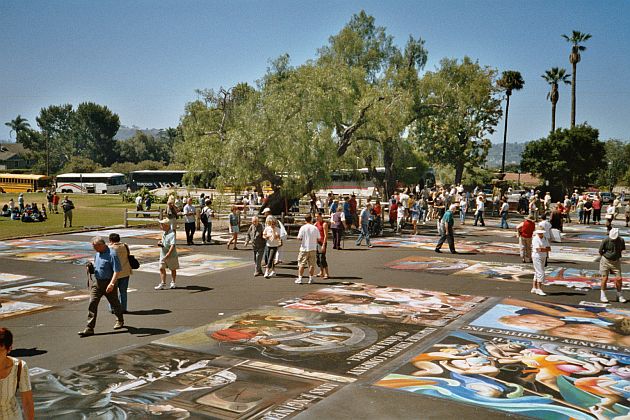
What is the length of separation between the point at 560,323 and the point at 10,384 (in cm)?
939

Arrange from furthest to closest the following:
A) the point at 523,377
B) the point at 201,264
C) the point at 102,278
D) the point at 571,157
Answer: the point at 571,157 → the point at 201,264 → the point at 102,278 → the point at 523,377

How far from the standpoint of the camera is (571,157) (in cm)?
5612

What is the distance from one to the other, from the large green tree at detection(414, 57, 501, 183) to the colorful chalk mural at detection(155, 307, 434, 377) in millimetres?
28638

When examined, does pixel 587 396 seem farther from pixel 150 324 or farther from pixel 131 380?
pixel 150 324

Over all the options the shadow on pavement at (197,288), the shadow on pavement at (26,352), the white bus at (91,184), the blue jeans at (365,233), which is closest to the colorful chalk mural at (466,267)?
the blue jeans at (365,233)

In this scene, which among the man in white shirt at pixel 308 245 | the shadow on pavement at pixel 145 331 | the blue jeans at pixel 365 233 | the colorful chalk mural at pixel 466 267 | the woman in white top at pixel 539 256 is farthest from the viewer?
the blue jeans at pixel 365 233

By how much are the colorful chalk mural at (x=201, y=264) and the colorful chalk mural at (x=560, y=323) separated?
8082 mm

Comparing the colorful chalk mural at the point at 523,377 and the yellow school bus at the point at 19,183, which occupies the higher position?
the yellow school bus at the point at 19,183

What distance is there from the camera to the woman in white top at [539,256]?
1297cm

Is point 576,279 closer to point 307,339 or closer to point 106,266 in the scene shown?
point 307,339

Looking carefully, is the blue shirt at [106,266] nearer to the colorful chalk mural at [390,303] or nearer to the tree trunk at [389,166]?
the colorful chalk mural at [390,303]

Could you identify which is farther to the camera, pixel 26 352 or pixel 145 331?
pixel 145 331

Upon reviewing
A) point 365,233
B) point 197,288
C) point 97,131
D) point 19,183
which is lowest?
point 197,288

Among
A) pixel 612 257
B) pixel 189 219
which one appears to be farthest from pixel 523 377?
pixel 189 219
